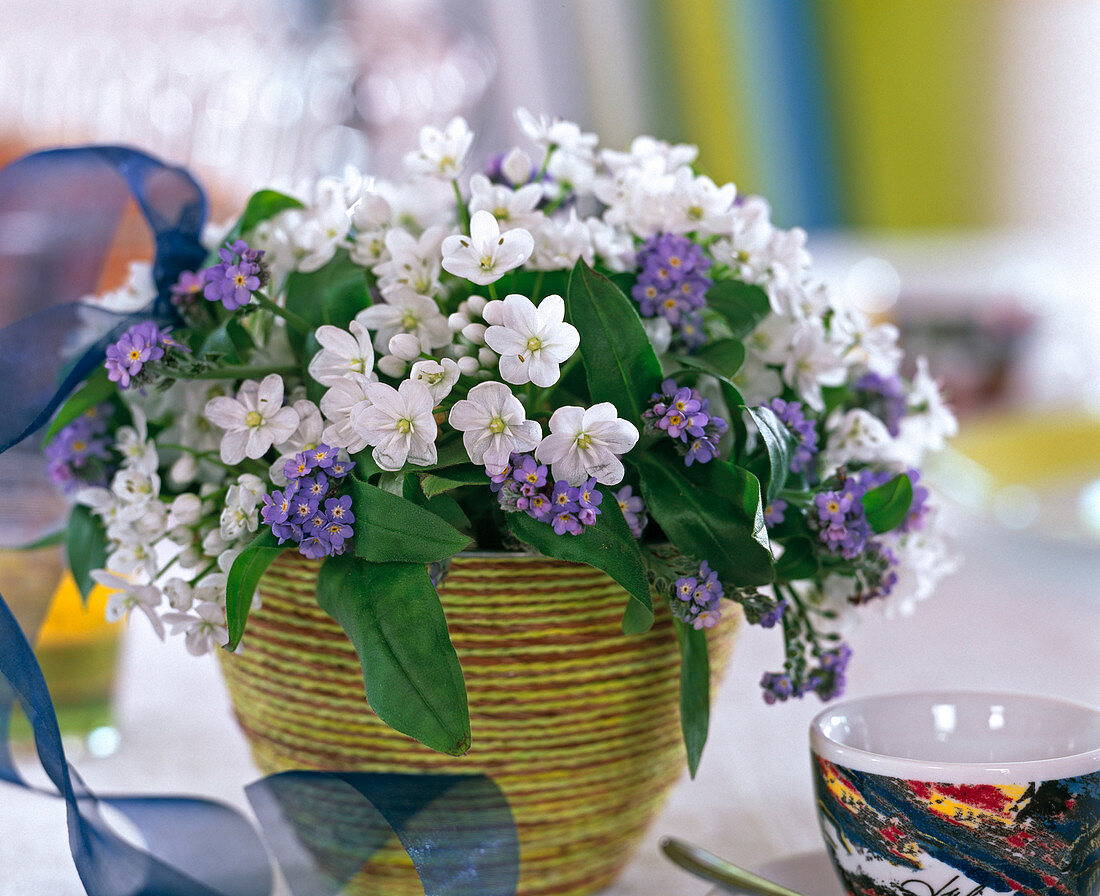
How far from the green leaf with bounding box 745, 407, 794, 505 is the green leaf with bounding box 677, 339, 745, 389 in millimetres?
27

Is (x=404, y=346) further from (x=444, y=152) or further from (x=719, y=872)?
Result: (x=719, y=872)

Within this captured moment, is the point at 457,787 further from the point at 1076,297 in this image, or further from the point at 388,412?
the point at 1076,297

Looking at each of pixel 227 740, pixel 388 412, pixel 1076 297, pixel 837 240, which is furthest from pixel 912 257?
pixel 388 412

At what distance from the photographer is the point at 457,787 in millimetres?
386

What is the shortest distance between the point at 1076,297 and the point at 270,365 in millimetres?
2979

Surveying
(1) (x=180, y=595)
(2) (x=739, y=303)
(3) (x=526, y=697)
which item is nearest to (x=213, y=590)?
(1) (x=180, y=595)

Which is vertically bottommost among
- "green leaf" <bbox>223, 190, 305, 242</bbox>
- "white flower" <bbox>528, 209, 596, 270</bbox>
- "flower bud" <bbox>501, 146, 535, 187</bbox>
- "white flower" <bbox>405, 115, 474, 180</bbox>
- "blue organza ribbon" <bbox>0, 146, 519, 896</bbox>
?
"blue organza ribbon" <bbox>0, 146, 519, 896</bbox>

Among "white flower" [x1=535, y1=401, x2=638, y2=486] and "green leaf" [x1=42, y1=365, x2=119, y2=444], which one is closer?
"white flower" [x1=535, y1=401, x2=638, y2=486]

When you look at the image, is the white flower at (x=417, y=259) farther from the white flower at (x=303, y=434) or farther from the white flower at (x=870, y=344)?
the white flower at (x=870, y=344)

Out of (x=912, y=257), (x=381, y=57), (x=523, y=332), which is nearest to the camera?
(x=523, y=332)

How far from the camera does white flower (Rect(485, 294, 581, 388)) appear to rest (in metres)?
0.33

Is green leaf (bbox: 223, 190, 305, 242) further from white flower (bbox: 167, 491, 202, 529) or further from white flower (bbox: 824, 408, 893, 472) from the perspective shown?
white flower (bbox: 824, 408, 893, 472)

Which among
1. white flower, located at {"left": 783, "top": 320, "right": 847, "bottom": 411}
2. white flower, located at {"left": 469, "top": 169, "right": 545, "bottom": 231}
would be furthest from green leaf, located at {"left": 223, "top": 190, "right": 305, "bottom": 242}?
white flower, located at {"left": 783, "top": 320, "right": 847, "bottom": 411}

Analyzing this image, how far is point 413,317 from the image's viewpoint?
1.22 ft
